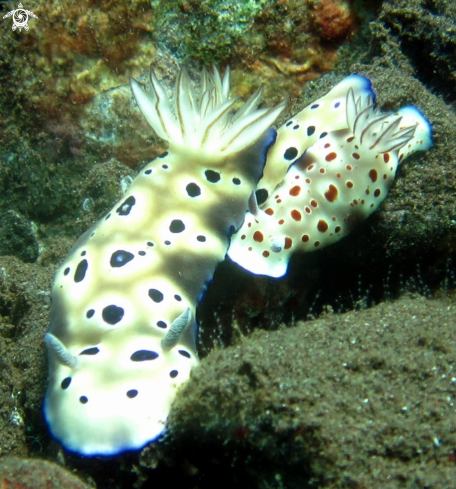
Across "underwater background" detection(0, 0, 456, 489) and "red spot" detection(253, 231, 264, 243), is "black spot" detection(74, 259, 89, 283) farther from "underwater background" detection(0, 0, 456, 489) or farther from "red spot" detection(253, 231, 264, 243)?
"red spot" detection(253, 231, 264, 243)

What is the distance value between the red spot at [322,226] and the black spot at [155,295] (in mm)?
1495

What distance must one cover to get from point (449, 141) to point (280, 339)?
2795 mm

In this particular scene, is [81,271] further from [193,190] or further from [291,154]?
[291,154]

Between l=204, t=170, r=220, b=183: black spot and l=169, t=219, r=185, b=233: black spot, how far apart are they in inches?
20.6

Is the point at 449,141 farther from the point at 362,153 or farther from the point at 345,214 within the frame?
the point at 345,214

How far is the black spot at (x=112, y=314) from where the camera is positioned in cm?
308

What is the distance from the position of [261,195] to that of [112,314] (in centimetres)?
186

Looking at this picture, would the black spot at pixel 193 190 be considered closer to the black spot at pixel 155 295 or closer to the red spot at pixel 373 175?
the black spot at pixel 155 295

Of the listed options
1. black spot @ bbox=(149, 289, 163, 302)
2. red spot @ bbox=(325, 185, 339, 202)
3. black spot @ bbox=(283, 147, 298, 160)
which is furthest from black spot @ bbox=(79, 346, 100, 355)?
black spot @ bbox=(283, 147, 298, 160)

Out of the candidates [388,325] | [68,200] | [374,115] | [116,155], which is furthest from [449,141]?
[68,200]

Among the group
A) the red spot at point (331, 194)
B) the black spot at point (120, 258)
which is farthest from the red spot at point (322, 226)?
the black spot at point (120, 258)

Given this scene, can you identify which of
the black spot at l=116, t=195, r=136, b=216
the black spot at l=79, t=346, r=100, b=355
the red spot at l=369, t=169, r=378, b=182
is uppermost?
the black spot at l=116, t=195, r=136, b=216

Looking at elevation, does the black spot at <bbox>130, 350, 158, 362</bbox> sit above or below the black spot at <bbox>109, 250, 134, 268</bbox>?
below

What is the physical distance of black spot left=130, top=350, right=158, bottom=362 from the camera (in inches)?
111
